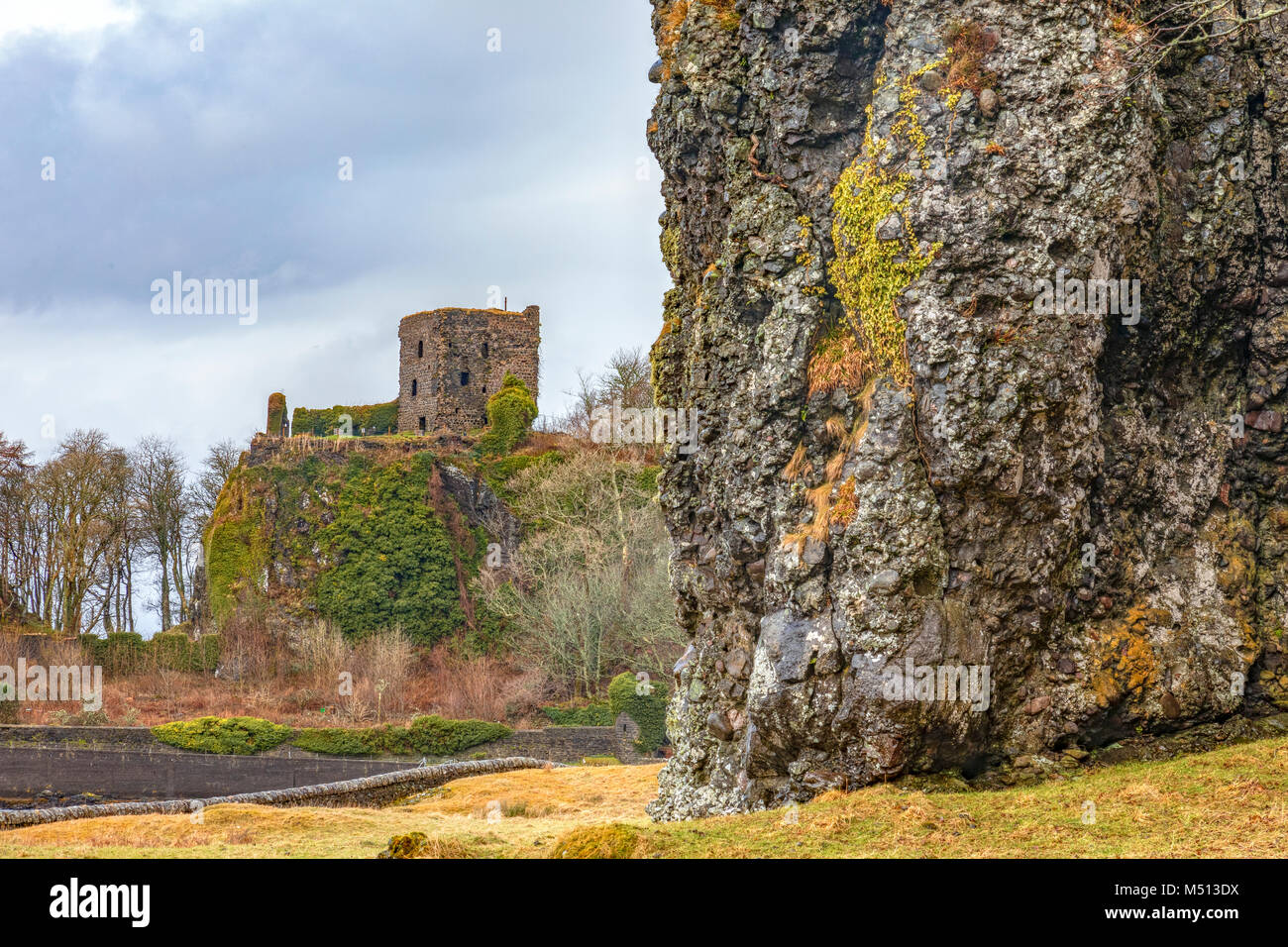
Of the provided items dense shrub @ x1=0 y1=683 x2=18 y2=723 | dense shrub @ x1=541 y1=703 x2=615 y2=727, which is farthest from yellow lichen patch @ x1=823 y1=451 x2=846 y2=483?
dense shrub @ x1=0 y1=683 x2=18 y2=723

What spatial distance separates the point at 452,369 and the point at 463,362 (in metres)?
0.69

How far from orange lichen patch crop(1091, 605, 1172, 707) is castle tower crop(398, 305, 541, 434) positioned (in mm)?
46984

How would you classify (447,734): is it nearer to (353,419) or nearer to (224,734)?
(224,734)

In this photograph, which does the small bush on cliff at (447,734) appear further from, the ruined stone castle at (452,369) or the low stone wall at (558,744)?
the ruined stone castle at (452,369)

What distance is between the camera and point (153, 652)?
43.4m

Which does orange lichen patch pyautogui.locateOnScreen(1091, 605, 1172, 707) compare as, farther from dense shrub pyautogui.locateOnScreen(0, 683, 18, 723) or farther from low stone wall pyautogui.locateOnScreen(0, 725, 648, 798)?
dense shrub pyautogui.locateOnScreen(0, 683, 18, 723)

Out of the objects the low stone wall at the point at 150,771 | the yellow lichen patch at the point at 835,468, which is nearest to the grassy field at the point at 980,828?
the yellow lichen patch at the point at 835,468

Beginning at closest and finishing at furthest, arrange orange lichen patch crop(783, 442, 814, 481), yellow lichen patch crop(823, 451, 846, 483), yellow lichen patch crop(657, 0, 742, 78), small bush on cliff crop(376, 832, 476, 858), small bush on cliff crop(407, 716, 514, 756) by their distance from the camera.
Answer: small bush on cliff crop(376, 832, 476, 858)
yellow lichen patch crop(823, 451, 846, 483)
orange lichen patch crop(783, 442, 814, 481)
yellow lichen patch crop(657, 0, 742, 78)
small bush on cliff crop(407, 716, 514, 756)

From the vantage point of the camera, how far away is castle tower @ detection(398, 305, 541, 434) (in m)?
Result: 58.6

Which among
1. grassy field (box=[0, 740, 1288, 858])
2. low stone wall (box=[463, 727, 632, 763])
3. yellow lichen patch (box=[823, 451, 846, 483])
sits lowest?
Result: low stone wall (box=[463, 727, 632, 763])

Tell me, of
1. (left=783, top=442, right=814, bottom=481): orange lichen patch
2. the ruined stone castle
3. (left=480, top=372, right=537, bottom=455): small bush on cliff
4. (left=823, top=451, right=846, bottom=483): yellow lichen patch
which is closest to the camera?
(left=823, top=451, right=846, bottom=483): yellow lichen patch
